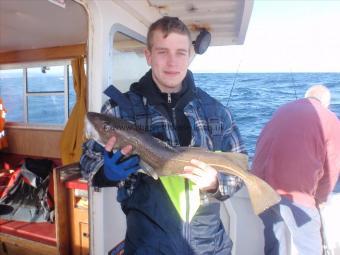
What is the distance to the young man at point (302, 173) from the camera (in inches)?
134

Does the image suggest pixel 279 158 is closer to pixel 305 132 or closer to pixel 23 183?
pixel 305 132

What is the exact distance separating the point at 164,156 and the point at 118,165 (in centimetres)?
29

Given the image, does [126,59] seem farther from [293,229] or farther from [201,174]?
[293,229]

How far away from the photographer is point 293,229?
3406mm

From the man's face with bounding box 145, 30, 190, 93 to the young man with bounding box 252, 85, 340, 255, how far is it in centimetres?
200

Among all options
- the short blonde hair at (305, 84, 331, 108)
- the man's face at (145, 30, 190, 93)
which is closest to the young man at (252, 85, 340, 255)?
the short blonde hair at (305, 84, 331, 108)

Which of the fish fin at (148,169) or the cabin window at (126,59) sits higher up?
the cabin window at (126,59)

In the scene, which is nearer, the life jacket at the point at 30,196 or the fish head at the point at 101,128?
the fish head at the point at 101,128

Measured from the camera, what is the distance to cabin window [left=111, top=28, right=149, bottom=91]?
335cm

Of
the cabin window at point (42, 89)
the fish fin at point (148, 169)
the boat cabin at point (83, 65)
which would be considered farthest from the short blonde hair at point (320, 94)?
the cabin window at point (42, 89)

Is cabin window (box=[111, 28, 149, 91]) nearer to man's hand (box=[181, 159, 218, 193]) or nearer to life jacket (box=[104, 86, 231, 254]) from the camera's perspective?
life jacket (box=[104, 86, 231, 254])

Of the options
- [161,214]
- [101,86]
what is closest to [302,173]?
[161,214]

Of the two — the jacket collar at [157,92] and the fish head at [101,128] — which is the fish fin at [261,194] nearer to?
the jacket collar at [157,92]

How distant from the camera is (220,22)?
401 centimetres
